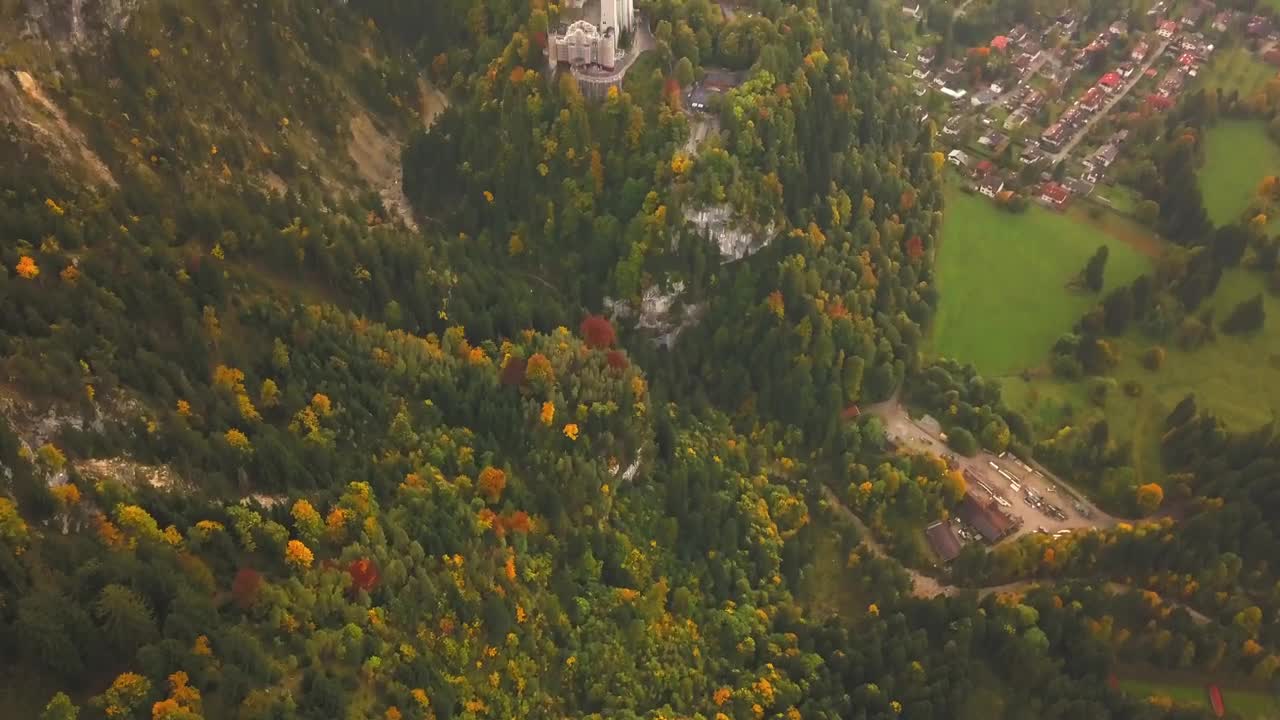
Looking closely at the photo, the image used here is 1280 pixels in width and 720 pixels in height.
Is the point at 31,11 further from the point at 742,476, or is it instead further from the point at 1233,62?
the point at 1233,62

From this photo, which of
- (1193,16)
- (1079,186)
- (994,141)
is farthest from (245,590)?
(1193,16)

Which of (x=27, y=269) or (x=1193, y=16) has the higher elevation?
(x=1193, y=16)

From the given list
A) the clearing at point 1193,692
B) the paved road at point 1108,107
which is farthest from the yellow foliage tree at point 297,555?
the paved road at point 1108,107

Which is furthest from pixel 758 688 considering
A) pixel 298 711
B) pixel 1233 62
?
pixel 1233 62

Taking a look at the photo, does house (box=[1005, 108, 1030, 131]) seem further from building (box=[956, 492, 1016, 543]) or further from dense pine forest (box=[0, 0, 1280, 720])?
building (box=[956, 492, 1016, 543])

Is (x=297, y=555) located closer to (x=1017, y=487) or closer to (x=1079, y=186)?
(x=1017, y=487)

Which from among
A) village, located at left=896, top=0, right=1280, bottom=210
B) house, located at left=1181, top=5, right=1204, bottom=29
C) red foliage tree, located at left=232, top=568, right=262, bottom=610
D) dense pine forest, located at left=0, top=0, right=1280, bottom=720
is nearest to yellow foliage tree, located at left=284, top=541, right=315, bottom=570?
dense pine forest, located at left=0, top=0, right=1280, bottom=720
